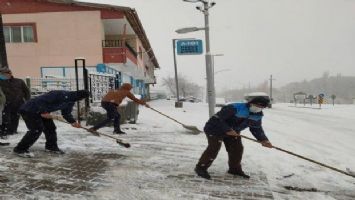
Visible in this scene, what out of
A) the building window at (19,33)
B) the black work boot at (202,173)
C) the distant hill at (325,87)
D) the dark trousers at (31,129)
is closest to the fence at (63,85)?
the dark trousers at (31,129)

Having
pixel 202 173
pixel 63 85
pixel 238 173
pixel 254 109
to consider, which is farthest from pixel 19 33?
pixel 254 109

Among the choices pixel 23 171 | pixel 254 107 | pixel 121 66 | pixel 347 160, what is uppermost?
pixel 121 66

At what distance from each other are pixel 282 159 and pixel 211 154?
2.30m

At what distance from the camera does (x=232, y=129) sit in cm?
576

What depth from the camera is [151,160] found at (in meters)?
6.97

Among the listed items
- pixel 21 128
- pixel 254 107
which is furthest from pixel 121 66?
pixel 254 107

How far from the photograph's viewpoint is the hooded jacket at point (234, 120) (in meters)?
5.66

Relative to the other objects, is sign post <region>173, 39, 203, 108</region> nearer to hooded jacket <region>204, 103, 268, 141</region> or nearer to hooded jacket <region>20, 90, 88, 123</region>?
hooded jacket <region>20, 90, 88, 123</region>

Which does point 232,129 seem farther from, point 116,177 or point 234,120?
point 116,177

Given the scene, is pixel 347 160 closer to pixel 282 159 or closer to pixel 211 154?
pixel 282 159

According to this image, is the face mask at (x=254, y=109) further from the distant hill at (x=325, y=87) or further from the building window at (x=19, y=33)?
the distant hill at (x=325, y=87)

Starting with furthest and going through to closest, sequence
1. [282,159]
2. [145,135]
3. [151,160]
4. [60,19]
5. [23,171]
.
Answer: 1. [60,19]
2. [145,135]
3. [282,159]
4. [151,160]
5. [23,171]

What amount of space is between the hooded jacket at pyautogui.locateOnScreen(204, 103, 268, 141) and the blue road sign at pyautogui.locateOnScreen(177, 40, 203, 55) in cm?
508

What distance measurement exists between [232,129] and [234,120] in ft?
0.50
